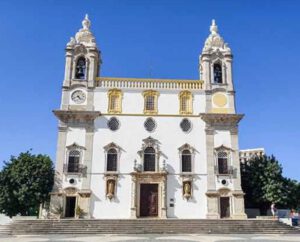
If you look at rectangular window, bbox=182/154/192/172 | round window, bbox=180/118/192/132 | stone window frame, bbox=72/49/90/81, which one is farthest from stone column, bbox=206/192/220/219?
stone window frame, bbox=72/49/90/81

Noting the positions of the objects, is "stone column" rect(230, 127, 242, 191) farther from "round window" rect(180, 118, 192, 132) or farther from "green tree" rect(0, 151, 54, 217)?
"green tree" rect(0, 151, 54, 217)

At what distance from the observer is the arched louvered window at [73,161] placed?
26.7m

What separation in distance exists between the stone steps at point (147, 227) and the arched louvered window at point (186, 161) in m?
5.06

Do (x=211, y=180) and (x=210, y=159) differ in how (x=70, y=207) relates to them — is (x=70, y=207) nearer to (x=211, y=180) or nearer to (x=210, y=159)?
(x=211, y=180)

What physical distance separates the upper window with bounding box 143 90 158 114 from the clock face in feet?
17.3

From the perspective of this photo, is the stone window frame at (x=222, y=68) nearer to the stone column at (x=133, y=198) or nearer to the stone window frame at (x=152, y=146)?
the stone window frame at (x=152, y=146)

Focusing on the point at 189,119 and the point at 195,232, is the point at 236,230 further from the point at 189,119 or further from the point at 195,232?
the point at 189,119

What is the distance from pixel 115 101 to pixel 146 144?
4616mm


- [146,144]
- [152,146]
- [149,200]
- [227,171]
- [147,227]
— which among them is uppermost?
[146,144]

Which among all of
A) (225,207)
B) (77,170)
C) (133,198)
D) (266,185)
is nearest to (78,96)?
(77,170)

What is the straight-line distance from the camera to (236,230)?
22266 mm

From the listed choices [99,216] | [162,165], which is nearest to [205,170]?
[162,165]

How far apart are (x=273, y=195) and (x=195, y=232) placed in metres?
9.06

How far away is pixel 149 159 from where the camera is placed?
2738 cm
